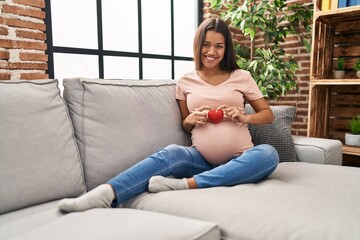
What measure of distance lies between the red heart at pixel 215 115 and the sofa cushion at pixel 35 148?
23.7 inches

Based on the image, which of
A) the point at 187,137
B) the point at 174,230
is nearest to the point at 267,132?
the point at 187,137

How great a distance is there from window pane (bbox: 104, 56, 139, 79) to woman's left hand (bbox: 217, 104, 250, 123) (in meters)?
1.26

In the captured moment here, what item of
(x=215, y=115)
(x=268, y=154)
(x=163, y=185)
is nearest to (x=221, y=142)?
(x=215, y=115)

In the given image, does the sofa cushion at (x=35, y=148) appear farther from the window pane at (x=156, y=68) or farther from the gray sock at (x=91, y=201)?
the window pane at (x=156, y=68)

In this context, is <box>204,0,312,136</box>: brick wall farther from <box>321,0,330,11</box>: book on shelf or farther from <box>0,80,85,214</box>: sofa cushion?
<box>0,80,85,214</box>: sofa cushion

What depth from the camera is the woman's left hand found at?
1.53 m

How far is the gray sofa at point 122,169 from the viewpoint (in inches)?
36.7

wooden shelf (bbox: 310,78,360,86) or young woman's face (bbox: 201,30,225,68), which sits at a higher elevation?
young woman's face (bbox: 201,30,225,68)

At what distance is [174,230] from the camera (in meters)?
0.88

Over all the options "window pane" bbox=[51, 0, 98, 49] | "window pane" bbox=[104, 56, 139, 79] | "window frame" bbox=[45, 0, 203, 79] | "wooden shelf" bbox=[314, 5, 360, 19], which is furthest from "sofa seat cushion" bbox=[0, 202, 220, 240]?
"wooden shelf" bbox=[314, 5, 360, 19]

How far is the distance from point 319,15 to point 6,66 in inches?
79.1

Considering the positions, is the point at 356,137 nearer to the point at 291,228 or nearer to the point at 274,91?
the point at 274,91

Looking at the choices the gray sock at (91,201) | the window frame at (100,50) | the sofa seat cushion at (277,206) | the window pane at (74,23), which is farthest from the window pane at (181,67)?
the gray sock at (91,201)

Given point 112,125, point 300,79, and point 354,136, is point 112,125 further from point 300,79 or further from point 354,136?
point 300,79
